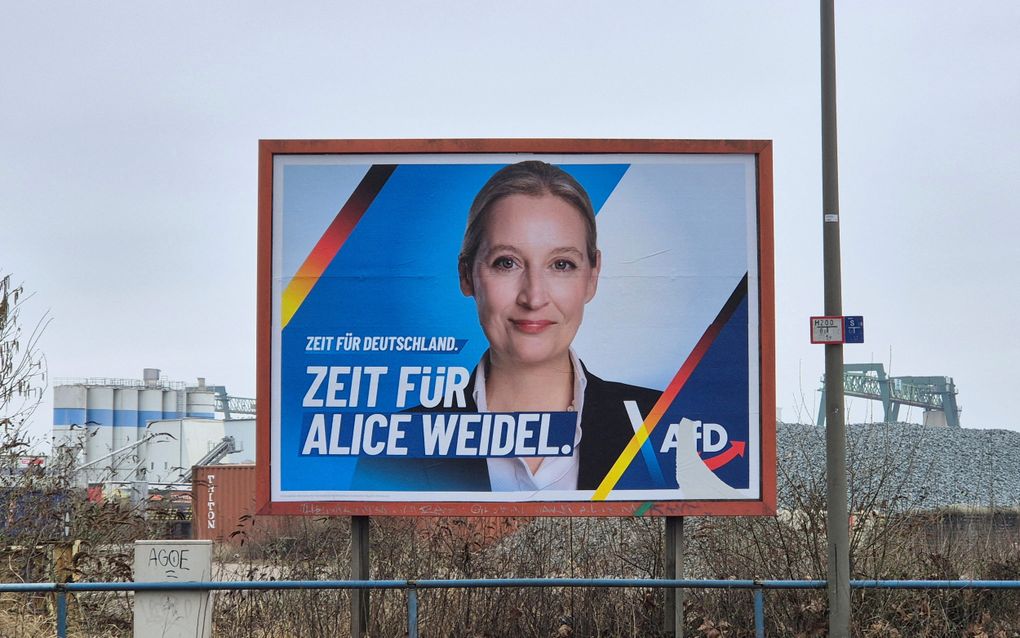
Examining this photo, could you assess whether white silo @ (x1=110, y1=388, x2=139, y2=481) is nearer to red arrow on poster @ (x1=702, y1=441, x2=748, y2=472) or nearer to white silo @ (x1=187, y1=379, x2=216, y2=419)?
white silo @ (x1=187, y1=379, x2=216, y2=419)

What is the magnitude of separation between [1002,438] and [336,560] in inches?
1025

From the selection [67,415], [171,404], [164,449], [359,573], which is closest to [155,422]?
[164,449]

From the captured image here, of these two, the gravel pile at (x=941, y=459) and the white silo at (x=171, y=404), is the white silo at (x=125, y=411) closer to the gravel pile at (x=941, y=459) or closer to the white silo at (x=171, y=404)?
the white silo at (x=171, y=404)

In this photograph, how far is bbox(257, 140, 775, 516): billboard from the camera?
1067 cm

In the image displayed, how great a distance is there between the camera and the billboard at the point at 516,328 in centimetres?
1067

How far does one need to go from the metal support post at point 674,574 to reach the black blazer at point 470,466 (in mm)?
889

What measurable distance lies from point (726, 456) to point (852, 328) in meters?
2.05

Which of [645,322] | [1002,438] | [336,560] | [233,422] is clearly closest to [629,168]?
[645,322]

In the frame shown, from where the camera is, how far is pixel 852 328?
30.3ft

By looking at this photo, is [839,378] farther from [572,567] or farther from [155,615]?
[155,615]

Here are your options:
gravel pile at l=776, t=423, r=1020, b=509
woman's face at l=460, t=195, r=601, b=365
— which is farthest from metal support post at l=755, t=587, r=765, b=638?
gravel pile at l=776, t=423, r=1020, b=509

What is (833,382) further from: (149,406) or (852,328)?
(149,406)

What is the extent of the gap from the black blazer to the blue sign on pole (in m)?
2.24

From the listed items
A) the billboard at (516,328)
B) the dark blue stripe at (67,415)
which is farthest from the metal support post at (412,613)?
the dark blue stripe at (67,415)
